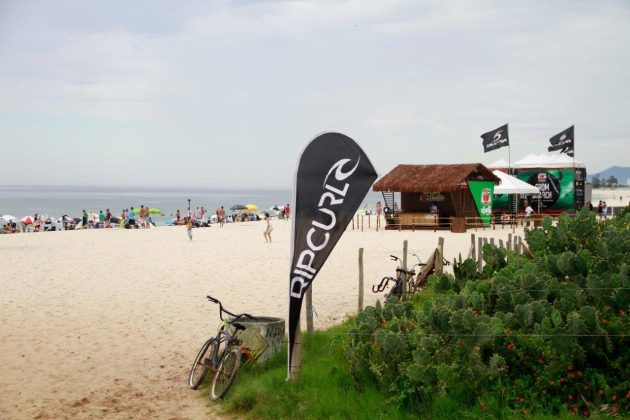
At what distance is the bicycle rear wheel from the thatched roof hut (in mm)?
25259

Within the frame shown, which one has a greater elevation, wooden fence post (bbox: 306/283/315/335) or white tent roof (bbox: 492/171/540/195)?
white tent roof (bbox: 492/171/540/195)

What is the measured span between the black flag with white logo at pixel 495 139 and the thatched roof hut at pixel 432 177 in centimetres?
413

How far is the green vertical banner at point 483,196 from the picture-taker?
108ft

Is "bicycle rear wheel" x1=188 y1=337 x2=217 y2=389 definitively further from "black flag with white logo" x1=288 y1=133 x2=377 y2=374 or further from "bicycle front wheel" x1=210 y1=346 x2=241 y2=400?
"black flag with white logo" x1=288 y1=133 x2=377 y2=374

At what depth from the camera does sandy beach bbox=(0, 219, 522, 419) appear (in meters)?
7.61

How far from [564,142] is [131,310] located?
1291 inches

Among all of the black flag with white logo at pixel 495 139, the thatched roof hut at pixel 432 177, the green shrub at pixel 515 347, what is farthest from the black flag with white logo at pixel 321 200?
the black flag with white logo at pixel 495 139

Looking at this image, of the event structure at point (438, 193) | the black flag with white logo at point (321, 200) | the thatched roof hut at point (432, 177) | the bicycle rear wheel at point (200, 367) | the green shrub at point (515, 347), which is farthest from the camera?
the event structure at point (438, 193)

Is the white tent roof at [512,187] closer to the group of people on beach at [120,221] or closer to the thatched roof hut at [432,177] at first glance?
the thatched roof hut at [432,177]

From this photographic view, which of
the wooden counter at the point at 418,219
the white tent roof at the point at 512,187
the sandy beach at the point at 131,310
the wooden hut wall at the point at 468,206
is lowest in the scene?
the sandy beach at the point at 131,310

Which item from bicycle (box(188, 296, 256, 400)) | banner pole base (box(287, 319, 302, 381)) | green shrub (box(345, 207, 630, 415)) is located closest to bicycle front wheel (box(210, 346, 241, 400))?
bicycle (box(188, 296, 256, 400))

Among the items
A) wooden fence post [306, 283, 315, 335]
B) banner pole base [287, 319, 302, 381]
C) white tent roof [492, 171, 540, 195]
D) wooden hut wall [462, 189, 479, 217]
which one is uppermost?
white tent roof [492, 171, 540, 195]

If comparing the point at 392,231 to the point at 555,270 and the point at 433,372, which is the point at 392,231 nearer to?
the point at 555,270

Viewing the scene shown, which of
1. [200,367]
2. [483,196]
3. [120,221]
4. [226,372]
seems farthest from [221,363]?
[120,221]
